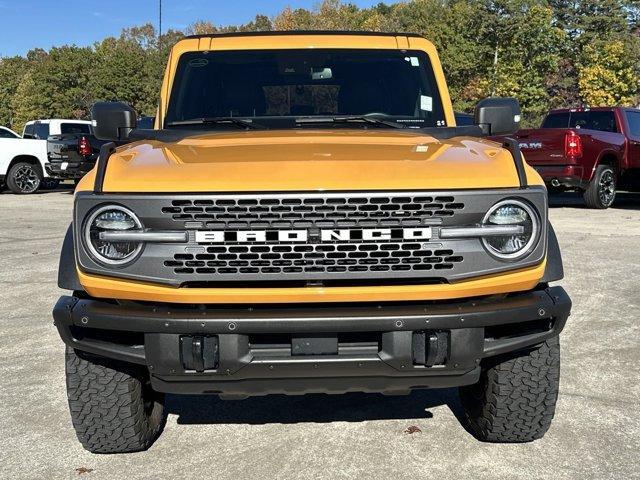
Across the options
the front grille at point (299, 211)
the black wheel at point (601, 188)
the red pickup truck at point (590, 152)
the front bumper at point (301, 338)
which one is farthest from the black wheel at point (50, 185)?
the front grille at point (299, 211)

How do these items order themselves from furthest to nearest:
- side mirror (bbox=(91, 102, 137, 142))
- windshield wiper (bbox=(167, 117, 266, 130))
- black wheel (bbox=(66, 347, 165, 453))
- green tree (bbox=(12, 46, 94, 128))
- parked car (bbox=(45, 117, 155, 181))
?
1. green tree (bbox=(12, 46, 94, 128))
2. parked car (bbox=(45, 117, 155, 181))
3. side mirror (bbox=(91, 102, 137, 142))
4. windshield wiper (bbox=(167, 117, 266, 130))
5. black wheel (bbox=(66, 347, 165, 453))

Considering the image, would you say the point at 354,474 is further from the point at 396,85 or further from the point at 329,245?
the point at 396,85

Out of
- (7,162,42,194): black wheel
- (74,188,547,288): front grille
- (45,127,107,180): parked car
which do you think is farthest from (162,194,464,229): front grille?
(7,162,42,194): black wheel

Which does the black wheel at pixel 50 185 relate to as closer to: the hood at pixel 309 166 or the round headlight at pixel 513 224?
the hood at pixel 309 166

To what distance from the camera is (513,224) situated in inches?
110

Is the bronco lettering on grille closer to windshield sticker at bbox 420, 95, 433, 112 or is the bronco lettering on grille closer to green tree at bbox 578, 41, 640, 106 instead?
windshield sticker at bbox 420, 95, 433, 112

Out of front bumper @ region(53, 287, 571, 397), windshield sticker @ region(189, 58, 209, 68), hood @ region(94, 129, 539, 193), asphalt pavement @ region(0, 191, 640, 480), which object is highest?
windshield sticker @ region(189, 58, 209, 68)

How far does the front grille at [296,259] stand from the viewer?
2.70 meters

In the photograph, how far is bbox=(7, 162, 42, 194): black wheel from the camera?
62.2ft

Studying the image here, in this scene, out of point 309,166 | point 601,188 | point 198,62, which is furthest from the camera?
point 601,188

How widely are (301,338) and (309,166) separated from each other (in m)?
0.66

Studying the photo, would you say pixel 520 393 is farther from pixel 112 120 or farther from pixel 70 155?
pixel 70 155

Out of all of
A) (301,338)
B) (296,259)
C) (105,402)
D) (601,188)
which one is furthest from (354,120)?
(601,188)

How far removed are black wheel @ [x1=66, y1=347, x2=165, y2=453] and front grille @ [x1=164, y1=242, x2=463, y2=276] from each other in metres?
0.72
